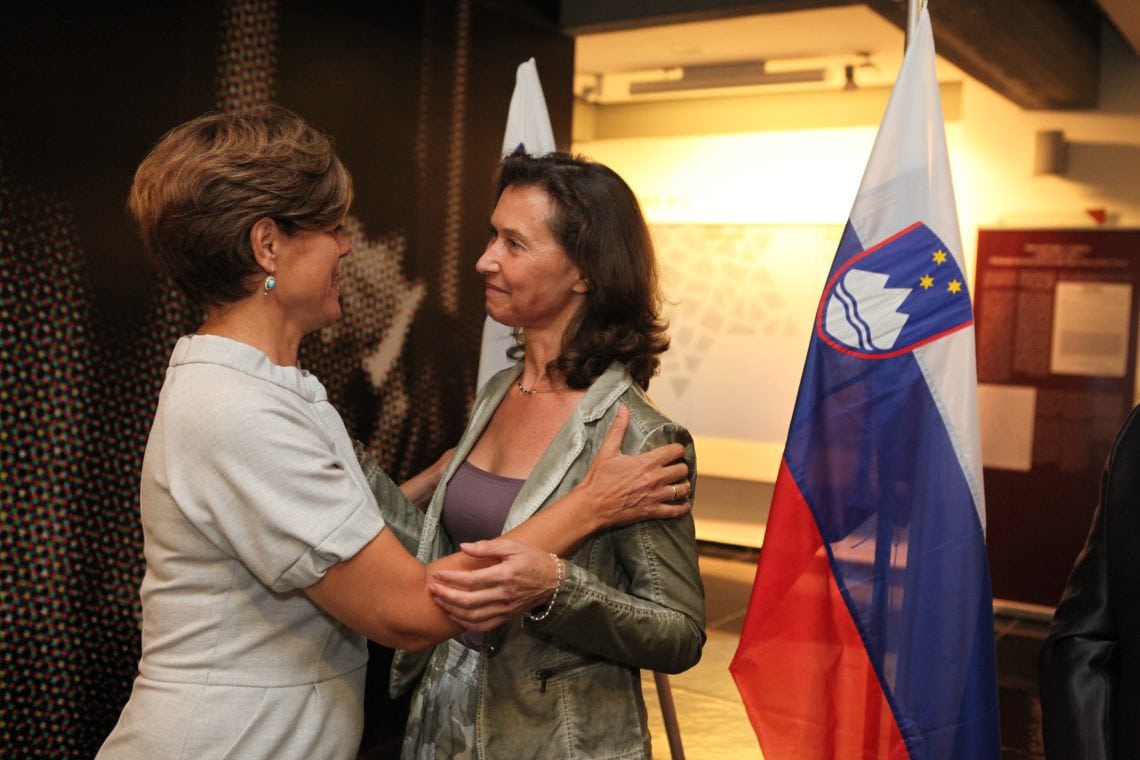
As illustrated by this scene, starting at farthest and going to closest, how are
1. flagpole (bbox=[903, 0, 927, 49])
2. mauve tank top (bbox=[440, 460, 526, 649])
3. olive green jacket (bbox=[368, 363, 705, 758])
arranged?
flagpole (bbox=[903, 0, 927, 49])
mauve tank top (bbox=[440, 460, 526, 649])
olive green jacket (bbox=[368, 363, 705, 758])

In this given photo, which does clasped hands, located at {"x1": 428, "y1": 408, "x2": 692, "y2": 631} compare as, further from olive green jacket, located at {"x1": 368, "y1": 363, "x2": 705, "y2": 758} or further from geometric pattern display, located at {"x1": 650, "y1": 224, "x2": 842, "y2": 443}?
geometric pattern display, located at {"x1": 650, "y1": 224, "x2": 842, "y2": 443}

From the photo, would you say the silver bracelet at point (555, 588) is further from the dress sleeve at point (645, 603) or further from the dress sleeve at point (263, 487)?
the dress sleeve at point (263, 487)

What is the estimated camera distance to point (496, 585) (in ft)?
4.68

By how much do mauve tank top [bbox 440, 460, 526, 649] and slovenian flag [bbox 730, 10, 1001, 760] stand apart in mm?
616

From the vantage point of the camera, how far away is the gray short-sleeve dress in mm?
1303

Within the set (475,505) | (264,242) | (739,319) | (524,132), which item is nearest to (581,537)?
(475,505)

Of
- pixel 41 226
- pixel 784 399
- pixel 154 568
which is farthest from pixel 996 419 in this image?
pixel 154 568

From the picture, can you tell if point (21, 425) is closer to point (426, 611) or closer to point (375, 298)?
point (375, 298)

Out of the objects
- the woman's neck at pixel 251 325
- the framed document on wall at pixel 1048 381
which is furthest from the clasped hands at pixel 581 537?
the framed document on wall at pixel 1048 381

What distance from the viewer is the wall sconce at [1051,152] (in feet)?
19.1

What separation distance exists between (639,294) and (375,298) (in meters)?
1.78

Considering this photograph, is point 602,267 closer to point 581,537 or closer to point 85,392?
point 581,537

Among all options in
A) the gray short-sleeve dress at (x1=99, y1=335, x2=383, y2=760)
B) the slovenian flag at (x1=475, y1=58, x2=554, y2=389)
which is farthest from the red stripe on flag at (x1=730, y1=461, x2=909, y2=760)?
the slovenian flag at (x1=475, y1=58, x2=554, y2=389)

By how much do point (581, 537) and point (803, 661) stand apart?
77 centimetres
